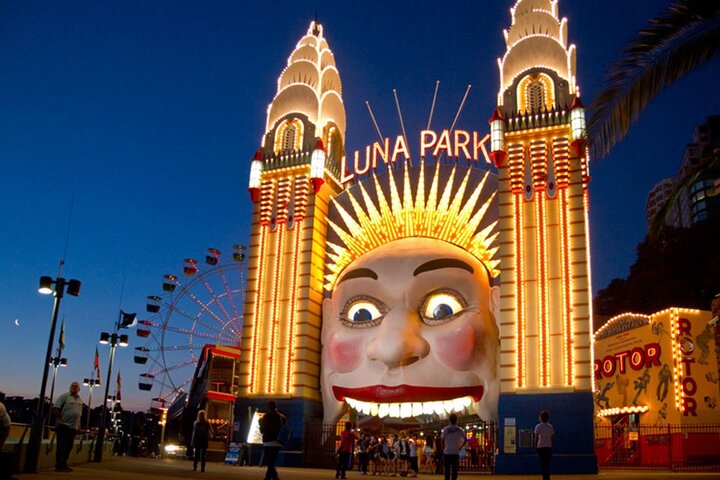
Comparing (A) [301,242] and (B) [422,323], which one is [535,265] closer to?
(B) [422,323]

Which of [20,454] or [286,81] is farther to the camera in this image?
[286,81]

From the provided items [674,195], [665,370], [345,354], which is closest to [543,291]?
[345,354]

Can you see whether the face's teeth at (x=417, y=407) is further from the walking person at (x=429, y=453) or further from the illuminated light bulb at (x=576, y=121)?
the illuminated light bulb at (x=576, y=121)

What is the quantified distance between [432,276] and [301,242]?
6469mm

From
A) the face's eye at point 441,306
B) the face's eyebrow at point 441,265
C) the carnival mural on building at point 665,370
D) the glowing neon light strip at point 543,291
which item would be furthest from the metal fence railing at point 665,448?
the face's eyebrow at point 441,265

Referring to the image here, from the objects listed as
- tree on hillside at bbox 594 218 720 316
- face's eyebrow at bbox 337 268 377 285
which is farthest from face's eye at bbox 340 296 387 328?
tree on hillside at bbox 594 218 720 316

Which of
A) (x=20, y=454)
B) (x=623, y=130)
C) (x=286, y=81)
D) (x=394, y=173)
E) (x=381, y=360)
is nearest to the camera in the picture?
(x=623, y=130)

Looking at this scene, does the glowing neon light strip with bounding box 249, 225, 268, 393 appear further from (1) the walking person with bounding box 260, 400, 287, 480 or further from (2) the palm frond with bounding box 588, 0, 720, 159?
(2) the palm frond with bounding box 588, 0, 720, 159

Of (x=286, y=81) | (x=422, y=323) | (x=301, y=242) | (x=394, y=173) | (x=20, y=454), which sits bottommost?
(x=20, y=454)

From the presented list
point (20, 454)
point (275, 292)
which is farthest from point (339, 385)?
point (20, 454)

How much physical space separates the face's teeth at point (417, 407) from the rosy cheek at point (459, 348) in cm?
134

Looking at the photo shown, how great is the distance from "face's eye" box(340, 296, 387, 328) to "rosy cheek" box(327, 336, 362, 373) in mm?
701

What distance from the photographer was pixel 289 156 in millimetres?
30453

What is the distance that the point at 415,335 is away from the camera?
80.0 feet
